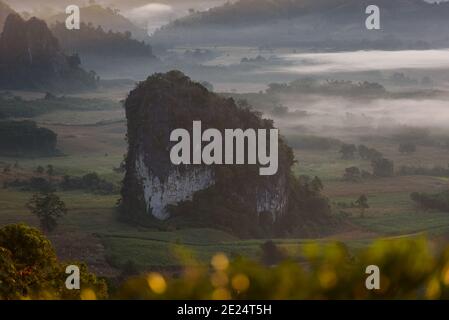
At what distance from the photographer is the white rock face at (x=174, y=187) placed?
233 ft

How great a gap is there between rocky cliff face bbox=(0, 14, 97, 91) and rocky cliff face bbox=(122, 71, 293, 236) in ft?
389

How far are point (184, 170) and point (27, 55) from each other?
416 ft

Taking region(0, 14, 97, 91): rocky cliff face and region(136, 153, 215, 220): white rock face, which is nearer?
region(136, 153, 215, 220): white rock face

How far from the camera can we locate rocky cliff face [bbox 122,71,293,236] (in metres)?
71.0

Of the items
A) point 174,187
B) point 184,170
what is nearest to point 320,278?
point 174,187

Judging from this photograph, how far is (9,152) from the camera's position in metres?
114

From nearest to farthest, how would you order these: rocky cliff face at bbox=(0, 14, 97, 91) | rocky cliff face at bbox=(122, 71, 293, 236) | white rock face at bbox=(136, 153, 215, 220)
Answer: rocky cliff face at bbox=(122, 71, 293, 236) → white rock face at bbox=(136, 153, 215, 220) → rocky cliff face at bbox=(0, 14, 97, 91)

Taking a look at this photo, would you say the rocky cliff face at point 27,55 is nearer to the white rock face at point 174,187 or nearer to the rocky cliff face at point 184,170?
the rocky cliff face at point 184,170

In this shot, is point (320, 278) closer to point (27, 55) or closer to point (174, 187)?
point (174, 187)

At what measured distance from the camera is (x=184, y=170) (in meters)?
72.1

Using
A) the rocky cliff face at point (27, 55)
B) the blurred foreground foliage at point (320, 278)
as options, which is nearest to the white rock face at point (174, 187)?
the blurred foreground foliage at point (320, 278)

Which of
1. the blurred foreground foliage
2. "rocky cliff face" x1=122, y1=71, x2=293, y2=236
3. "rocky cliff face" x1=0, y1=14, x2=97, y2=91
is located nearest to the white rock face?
"rocky cliff face" x1=122, y1=71, x2=293, y2=236

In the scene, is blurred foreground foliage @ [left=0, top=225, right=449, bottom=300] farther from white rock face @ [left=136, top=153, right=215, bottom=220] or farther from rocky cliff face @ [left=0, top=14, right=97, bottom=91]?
rocky cliff face @ [left=0, top=14, right=97, bottom=91]
